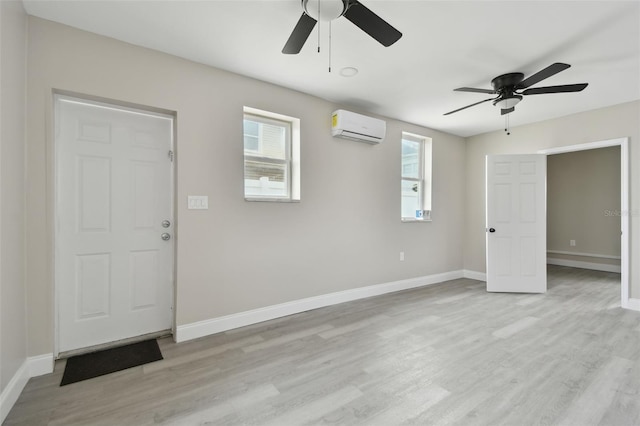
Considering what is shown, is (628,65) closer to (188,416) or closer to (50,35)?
(188,416)

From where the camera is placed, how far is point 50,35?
86.7 inches

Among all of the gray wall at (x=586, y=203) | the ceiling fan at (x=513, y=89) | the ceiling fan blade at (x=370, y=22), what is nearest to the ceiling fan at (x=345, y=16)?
the ceiling fan blade at (x=370, y=22)

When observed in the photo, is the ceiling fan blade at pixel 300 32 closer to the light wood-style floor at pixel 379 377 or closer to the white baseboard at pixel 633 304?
the light wood-style floor at pixel 379 377

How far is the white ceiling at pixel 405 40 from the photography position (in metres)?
2.06

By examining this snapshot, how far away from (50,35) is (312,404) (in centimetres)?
325

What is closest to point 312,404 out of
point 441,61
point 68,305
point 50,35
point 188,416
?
point 188,416

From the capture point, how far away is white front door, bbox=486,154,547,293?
4.44 metres

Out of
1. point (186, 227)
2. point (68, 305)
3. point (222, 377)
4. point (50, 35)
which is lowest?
point (222, 377)

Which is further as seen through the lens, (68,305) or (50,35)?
(68,305)

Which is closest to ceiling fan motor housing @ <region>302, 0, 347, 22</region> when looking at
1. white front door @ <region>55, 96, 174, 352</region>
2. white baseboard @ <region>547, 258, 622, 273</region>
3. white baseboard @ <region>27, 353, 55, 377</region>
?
white front door @ <region>55, 96, 174, 352</region>

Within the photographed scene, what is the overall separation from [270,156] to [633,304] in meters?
4.84

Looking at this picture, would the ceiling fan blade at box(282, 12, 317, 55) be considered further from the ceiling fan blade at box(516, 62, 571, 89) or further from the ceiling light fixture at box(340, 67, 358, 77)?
the ceiling fan blade at box(516, 62, 571, 89)

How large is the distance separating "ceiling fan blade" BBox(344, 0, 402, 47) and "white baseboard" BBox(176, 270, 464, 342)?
9.08 ft

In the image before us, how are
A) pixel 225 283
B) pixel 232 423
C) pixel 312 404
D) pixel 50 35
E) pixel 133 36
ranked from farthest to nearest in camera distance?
pixel 225 283 < pixel 133 36 < pixel 50 35 < pixel 312 404 < pixel 232 423
